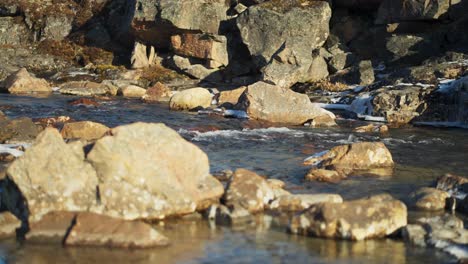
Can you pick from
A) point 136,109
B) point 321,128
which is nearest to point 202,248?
point 321,128

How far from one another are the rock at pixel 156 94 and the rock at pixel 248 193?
17.8 meters

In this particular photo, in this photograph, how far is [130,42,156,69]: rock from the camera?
37000 millimetres

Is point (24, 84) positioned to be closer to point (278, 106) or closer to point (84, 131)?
point (278, 106)

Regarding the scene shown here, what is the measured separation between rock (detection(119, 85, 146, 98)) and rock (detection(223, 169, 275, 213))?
66.4ft

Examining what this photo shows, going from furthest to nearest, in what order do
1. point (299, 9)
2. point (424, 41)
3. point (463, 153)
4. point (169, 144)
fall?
1. point (299, 9)
2. point (424, 41)
3. point (463, 153)
4. point (169, 144)

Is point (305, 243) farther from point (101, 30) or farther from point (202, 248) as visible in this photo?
point (101, 30)

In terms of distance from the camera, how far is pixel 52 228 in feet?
28.1

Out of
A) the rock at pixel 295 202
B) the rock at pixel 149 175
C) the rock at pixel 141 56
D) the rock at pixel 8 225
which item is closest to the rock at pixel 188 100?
the rock at pixel 141 56

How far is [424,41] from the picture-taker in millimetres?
32250

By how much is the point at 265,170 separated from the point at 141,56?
2500cm

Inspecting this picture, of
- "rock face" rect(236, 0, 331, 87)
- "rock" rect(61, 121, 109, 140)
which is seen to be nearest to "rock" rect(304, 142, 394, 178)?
"rock" rect(61, 121, 109, 140)

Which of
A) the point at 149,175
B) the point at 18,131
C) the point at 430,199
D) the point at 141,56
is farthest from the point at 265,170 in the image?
the point at 141,56

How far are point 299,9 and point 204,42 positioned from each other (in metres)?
5.55

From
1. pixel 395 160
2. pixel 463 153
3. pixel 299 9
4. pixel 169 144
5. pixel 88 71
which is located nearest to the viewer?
pixel 169 144
